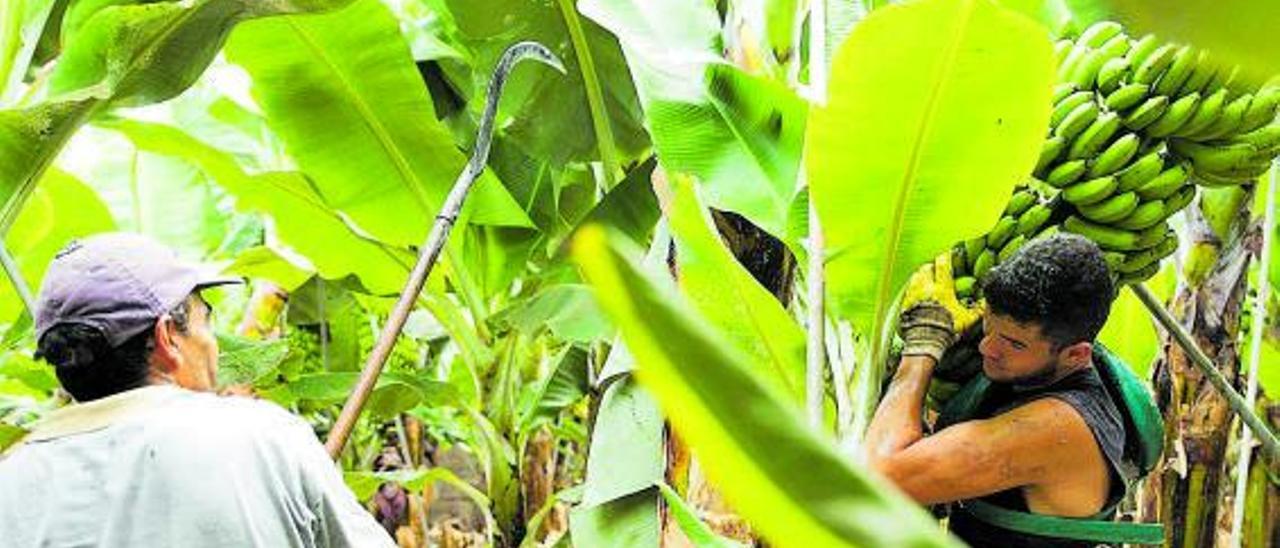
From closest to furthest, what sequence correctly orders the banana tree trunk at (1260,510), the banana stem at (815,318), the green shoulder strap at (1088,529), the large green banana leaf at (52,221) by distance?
the banana stem at (815,318) < the green shoulder strap at (1088,529) < the large green banana leaf at (52,221) < the banana tree trunk at (1260,510)

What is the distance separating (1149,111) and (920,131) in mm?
233

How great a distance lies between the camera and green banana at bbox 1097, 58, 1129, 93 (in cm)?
109

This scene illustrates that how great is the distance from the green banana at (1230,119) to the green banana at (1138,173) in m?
0.04

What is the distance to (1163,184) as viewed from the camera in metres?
1.09

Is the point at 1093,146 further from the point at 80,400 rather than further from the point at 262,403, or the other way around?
the point at 80,400

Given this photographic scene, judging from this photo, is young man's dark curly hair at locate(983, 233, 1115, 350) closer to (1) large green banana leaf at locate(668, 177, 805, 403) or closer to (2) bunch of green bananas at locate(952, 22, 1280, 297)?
(2) bunch of green bananas at locate(952, 22, 1280, 297)

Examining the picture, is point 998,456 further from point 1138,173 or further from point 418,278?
point 418,278

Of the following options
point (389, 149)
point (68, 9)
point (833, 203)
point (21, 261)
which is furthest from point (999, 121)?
point (21, 261)

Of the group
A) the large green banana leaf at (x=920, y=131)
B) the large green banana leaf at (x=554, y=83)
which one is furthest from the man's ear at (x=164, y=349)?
the large green banana leaf at (x=920, y=131)

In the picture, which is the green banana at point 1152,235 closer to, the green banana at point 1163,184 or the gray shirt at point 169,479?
the green banana at point 1163,184

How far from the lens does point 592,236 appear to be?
19 centimetres

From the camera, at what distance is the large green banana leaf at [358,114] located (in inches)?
68.6

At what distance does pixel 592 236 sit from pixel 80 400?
4.28 feet

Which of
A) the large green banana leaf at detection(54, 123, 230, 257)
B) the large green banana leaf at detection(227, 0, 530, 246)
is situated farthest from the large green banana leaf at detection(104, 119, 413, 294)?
the large green banana leaf at detection(54, 123, 230, 257)
